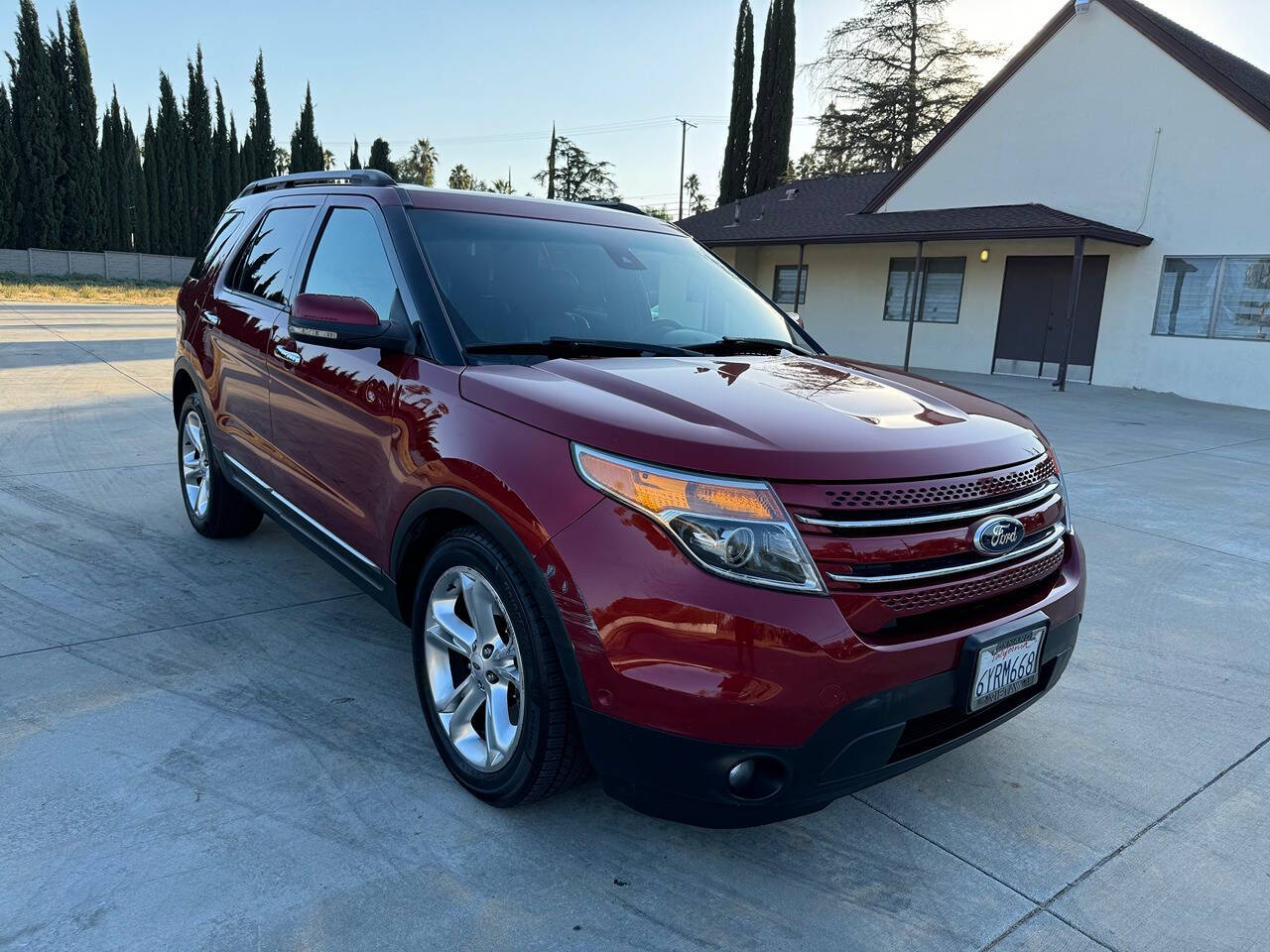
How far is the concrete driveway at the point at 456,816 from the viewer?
7.18 ft

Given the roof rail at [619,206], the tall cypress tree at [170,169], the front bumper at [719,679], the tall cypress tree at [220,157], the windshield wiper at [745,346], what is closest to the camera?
the front bumper at [719,679]

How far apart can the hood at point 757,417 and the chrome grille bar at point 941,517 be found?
101mm

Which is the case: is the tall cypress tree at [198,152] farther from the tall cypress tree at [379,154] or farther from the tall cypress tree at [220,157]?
the tall cypress tree at [379,154]

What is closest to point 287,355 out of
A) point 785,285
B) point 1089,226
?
point 1089,226

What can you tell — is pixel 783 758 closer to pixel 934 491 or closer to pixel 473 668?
pixel 934 491

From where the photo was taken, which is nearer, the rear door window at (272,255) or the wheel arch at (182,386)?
the rear door window at (272,255)

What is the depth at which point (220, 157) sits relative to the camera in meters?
48.2

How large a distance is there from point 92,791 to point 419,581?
3.67 ft

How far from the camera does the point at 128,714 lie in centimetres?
305

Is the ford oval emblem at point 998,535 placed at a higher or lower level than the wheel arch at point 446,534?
higher

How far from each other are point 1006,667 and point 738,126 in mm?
35758

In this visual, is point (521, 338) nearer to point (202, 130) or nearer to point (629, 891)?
point (629, 891)

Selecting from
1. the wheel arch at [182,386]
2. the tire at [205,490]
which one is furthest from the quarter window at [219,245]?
the tire at [205,490]

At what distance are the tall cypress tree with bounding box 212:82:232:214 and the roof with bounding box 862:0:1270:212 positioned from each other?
4077cm
